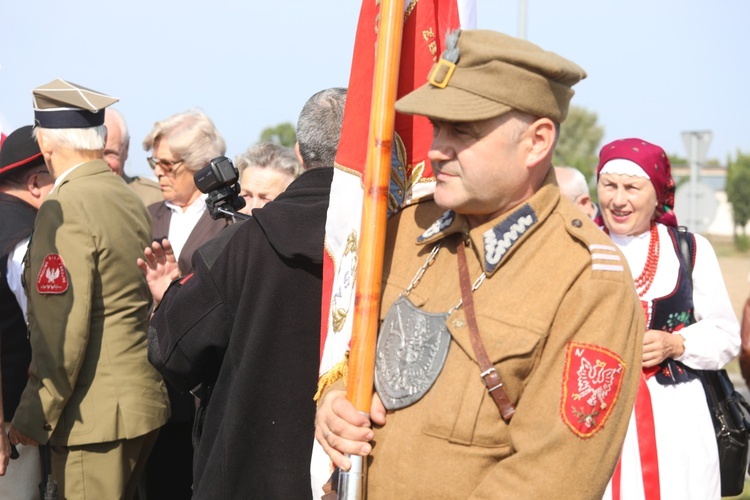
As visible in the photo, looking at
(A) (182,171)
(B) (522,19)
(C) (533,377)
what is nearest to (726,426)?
(C) (533,377)

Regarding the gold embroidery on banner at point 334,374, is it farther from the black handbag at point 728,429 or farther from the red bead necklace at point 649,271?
the black handbag at point 728,429

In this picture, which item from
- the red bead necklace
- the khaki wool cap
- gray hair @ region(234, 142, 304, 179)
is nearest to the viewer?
the khaki wool cap

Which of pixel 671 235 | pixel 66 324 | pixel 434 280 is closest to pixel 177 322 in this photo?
pixel 66 324

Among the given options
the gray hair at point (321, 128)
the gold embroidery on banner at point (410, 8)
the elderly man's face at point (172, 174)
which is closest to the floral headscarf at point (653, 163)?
the gray hair at point (321, 128)

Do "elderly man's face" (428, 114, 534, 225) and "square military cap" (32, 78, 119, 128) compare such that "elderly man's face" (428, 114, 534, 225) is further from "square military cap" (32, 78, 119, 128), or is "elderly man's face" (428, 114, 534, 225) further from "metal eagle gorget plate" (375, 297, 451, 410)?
"square military cap" (32, 78, 119, 128)

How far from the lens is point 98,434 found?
409 centimetres

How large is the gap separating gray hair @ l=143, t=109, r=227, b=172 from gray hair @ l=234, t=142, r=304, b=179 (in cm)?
28

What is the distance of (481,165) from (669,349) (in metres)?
2.08

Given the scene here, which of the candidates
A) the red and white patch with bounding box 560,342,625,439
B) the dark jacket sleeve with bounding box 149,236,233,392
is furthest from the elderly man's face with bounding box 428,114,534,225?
the dark jacket sleeve with bounding box 149,236,233,392

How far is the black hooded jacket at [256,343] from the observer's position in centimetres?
334

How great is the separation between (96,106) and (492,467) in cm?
281

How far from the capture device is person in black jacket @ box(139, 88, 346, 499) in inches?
132

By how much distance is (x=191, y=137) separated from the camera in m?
5.84

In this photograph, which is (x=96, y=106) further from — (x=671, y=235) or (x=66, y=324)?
(x=671, y=235)
